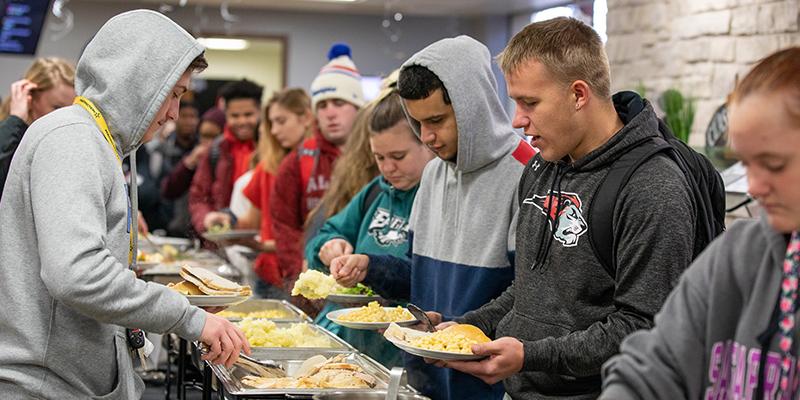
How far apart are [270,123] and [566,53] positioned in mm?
3973

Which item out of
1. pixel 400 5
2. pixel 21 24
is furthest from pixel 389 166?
pixel 400 5

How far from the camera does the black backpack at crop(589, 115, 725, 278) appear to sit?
198 centimetres

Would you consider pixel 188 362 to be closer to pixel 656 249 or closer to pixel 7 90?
pixel 656 249

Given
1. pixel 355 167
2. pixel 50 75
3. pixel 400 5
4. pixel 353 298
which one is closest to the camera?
pixel 353 298

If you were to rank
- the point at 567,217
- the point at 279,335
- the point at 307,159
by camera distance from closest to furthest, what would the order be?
the point at 567,217 < the point at 279,335 < the point at 307,159

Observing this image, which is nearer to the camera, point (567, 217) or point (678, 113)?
point (567, 217)

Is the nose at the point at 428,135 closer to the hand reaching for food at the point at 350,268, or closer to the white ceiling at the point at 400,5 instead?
the hand reaching for food at the point at 350,268

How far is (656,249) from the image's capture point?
6.19 ft

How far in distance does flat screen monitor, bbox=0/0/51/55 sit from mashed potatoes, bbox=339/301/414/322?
6.73 metres

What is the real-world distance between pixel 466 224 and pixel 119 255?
2.95 ft

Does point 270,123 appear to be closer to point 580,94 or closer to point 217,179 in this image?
point 217,179

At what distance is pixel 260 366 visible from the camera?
258 cm

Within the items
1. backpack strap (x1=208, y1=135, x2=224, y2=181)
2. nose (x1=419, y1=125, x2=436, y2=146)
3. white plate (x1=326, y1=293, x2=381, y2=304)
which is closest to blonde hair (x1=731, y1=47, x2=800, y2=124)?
nose (x1=419, y1=125, x2=436, y2=146)

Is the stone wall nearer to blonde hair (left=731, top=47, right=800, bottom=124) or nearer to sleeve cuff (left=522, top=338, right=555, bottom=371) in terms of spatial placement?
sleeve cuff (left=522, top=338, right=555, bottom=371)
